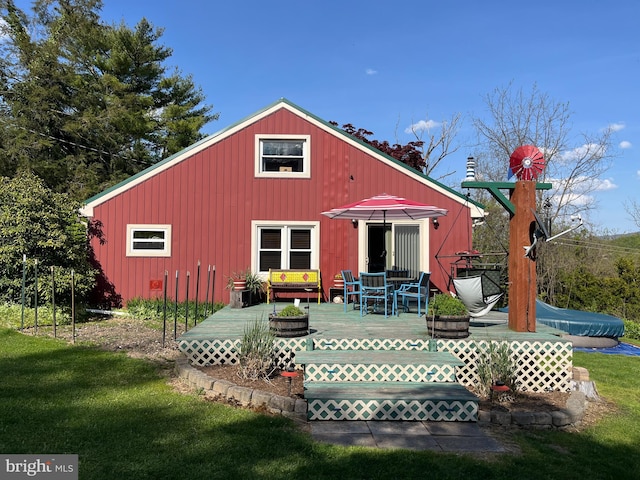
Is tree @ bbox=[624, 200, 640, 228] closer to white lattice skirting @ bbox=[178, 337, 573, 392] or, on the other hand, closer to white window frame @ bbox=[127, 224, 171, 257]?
white lattice skirting @ bbox=[178, 337, 573, 392]

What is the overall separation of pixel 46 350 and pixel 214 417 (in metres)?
4.14

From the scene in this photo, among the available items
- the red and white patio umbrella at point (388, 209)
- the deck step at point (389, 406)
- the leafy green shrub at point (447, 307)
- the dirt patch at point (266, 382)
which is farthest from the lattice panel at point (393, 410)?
the red and white patio umbrella at point (388, 209)

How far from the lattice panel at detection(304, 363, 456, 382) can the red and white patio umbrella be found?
334cm

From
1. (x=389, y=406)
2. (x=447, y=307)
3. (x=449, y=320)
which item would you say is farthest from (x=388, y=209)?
(x=389, y=406)

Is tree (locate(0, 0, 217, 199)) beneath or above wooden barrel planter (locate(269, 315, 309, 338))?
above

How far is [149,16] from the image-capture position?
23734mm

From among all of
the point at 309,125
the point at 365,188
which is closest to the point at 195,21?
the point at 309,125

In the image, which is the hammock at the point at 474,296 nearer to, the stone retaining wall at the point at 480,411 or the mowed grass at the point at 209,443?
the stone retaining wall at the point at 480,411

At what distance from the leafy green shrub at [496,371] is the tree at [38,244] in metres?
8.79

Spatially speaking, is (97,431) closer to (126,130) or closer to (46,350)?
(46,350)

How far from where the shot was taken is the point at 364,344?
19.5ft

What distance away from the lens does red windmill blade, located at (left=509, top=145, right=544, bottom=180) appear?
6.61 metres

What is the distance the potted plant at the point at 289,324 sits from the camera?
6027 millimetres

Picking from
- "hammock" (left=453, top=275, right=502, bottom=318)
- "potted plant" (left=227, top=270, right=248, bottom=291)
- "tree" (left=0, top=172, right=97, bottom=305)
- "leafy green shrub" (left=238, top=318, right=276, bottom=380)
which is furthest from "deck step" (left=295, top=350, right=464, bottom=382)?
"tree" (left=0, top=172, right=97, bottom=305)
